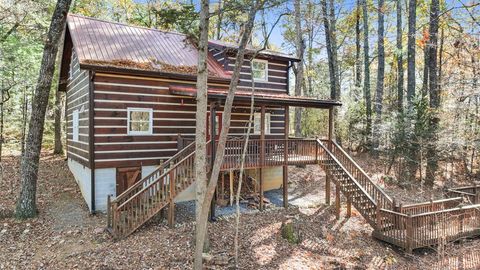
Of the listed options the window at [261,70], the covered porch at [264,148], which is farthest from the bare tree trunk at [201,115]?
the window at [261,70]

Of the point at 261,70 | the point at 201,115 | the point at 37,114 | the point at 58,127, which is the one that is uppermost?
the point at 261,70

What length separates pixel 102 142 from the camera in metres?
10.4

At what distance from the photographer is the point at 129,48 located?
12.3 m

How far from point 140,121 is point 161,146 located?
1.19m

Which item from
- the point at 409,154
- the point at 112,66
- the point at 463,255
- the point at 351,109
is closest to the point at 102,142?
the point at 112,66

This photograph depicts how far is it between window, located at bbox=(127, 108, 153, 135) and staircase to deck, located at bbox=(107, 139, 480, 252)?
1.83 meters

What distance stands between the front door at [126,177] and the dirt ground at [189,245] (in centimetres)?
133

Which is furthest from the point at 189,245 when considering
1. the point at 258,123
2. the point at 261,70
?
the point at 261,70

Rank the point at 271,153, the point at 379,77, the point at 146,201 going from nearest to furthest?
the point at 146,201 < the point at 271,153 < the point at 379,77

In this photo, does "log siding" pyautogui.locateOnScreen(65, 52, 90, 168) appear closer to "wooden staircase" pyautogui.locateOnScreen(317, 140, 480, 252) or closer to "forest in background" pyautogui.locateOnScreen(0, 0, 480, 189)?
"forest in background" pyautogui.locateOnScreen(0, 0, 480, 189)

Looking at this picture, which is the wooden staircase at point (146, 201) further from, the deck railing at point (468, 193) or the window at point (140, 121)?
the deck railing at point (468, 193)

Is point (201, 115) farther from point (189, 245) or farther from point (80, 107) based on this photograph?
point (80, 107)

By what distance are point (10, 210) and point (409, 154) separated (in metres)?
16.4

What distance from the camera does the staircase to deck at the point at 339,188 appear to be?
8.62 meters
